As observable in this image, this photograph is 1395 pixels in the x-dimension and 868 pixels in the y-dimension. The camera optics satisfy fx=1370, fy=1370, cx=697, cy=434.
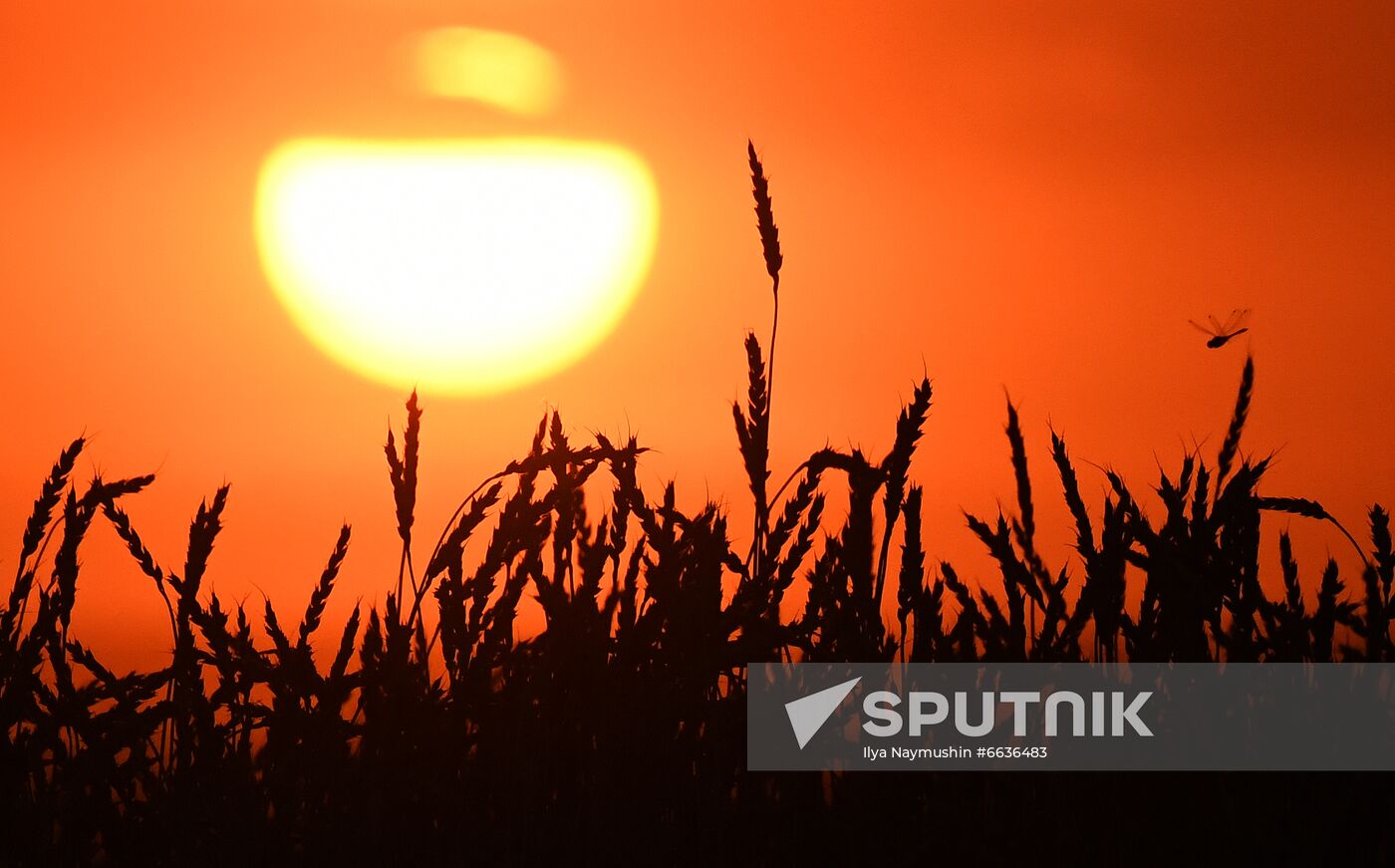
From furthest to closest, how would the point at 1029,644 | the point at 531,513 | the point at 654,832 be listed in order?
the point at 1029,644, the point at 531,513, the point at 654,832

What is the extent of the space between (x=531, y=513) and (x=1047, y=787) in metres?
1.15

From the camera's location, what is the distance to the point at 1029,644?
3.46 meters

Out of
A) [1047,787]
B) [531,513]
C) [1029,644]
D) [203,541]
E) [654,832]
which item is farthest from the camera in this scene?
[1029,644]

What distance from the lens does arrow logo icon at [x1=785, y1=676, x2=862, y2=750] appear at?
271 cm

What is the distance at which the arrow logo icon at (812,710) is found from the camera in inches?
107

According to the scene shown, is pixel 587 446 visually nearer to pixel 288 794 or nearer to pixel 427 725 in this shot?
pixel 427 725

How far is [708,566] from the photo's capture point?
8.80 feet

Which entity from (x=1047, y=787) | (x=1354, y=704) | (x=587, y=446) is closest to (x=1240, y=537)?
(x=1354, y=704)

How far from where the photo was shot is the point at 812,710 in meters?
2.73

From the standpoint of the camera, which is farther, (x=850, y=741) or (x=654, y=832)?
(x=850, y=741)

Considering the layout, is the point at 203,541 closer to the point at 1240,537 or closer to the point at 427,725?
the point at 427,725

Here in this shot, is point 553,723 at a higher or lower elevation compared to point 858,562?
lower

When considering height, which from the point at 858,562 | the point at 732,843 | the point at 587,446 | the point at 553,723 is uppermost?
the point at 587,446

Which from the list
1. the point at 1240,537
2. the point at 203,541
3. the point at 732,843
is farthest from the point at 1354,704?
the point at 203,541
